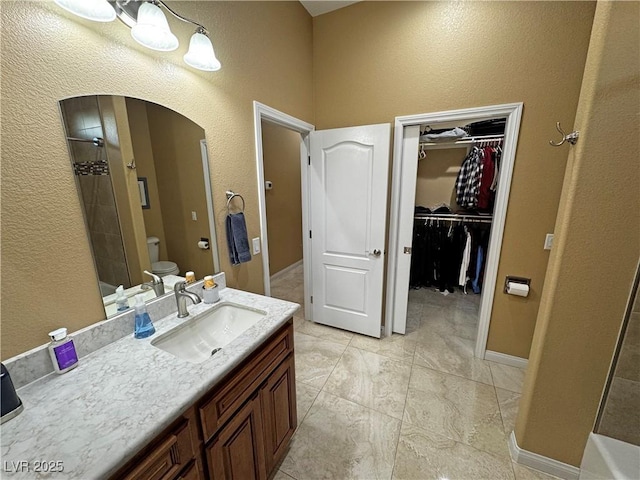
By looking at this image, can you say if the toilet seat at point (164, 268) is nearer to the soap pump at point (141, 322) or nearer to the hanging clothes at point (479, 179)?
the soap pump at point (141, 322)

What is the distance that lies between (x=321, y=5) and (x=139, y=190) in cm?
216

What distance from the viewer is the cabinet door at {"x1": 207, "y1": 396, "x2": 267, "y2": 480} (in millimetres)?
909

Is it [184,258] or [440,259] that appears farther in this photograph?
[440,259]

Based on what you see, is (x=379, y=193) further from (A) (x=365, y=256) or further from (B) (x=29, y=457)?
(B) (x=29, y=457)

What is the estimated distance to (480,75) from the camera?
1.83 meters

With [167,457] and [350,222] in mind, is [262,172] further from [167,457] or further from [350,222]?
[167,457]

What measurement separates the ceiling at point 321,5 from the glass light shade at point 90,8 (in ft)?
5.82

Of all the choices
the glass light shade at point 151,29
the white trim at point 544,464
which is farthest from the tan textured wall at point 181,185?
the white trim at point 544,464

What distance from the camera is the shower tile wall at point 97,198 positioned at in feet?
3.04

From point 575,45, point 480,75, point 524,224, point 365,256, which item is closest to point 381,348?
point 365,256

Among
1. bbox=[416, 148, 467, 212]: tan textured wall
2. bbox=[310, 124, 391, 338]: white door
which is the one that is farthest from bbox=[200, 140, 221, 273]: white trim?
bbox=[416, 148, 467, 212]: tan textured wall

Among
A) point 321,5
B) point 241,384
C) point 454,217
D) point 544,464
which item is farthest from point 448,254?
point 241,384

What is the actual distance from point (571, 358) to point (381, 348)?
Result: 1388mm

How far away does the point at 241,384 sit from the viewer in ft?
3.25
